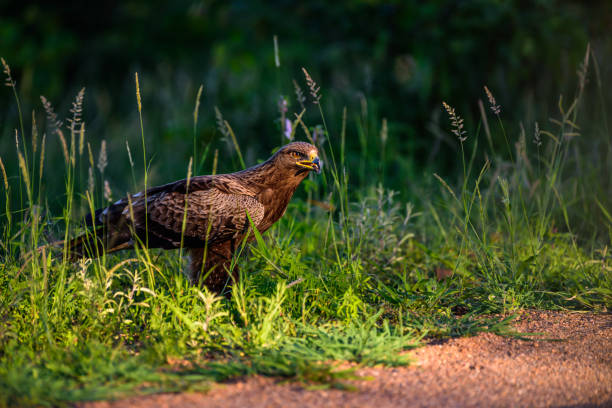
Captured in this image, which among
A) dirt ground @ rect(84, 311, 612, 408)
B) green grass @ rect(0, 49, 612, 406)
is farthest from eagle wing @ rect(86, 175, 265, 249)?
dirt ground @ rect(84, 311, 612, 408)

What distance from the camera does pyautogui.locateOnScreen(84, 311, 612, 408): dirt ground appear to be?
277 cm

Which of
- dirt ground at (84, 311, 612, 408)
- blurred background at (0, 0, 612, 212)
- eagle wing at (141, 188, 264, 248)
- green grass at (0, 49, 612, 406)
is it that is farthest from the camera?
blurred background at (0, 0, 612, 212)

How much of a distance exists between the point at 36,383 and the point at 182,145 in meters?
6.11

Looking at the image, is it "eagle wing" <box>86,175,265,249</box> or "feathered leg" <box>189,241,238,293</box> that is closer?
"eagle wing" <box>86,175,265,249</box>

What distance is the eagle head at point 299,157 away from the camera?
440 cm

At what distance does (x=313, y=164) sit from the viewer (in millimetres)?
4387

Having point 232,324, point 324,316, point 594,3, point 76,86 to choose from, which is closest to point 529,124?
point 594,3

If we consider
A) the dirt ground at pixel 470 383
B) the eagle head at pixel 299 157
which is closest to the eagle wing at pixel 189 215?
the eagle head at pixel 299 157

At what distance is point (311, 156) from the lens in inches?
173

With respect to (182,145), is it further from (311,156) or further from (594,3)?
(594,3)

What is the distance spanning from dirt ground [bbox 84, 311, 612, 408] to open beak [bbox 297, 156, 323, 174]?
1515 millimetres

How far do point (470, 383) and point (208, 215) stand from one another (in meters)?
2.08

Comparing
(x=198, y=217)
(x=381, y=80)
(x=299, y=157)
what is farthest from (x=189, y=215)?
(x=381, y=80)

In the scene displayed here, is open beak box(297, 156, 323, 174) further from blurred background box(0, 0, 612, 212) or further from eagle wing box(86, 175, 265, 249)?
blurred background box(0, 0, 612, 212)
